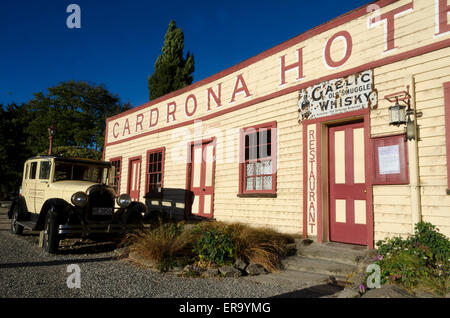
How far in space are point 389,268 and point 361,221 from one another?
5.74 feet

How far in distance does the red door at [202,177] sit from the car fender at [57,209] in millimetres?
3847

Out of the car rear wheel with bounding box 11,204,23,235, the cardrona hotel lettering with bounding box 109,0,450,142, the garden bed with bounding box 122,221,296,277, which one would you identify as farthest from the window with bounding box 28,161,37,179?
the cardrona hotel lettering with bounding box 109,0,450,142

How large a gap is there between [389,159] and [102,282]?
496 centimetres

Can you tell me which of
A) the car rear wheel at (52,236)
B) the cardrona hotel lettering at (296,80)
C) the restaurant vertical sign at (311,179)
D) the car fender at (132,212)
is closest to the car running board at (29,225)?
the car rear wheel at (52,236)

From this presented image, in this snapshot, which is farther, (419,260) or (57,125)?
(57,125)

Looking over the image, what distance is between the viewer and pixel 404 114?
520 cm

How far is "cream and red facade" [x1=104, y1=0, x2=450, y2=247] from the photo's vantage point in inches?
201

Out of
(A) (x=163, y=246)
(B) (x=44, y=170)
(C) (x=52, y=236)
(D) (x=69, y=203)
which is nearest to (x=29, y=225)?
(B) (x=44, y=170)

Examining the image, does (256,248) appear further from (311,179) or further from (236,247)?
(311,179)

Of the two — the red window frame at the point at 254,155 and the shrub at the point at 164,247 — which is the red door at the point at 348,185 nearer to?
the red window frame at the point at 254,155

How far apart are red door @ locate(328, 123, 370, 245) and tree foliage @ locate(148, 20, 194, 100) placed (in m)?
19.8
